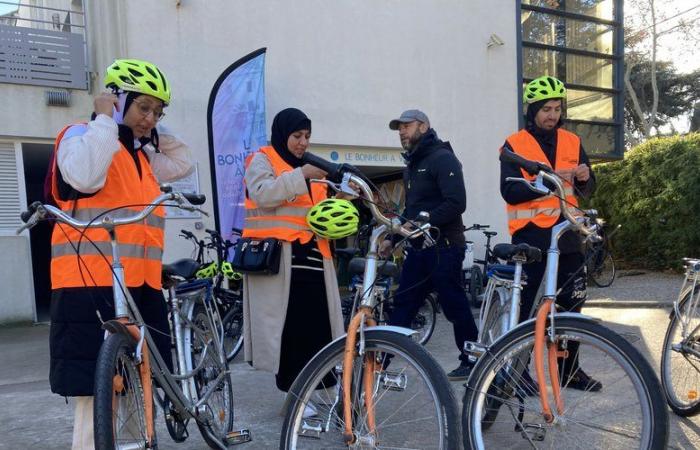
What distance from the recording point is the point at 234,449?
10.4 ft

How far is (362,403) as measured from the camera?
86.6 inches

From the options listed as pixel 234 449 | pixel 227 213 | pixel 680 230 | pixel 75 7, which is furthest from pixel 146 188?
pixel 680 230

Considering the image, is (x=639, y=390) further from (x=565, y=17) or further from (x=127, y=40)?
(x=565, y=17)

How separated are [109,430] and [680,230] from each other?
11419 millimetres

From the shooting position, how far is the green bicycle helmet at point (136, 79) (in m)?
2.48

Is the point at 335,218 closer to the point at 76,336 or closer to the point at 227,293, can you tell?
the point at 76,336

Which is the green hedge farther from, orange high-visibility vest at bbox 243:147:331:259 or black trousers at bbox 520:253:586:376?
orange high-visibility vest at bbox 243:147:331:259

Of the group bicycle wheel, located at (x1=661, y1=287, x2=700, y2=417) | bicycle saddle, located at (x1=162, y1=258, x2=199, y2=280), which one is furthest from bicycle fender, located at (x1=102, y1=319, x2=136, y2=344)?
bicycle wheel, located at (x1=661, y1=287, x2=700, y2=417)

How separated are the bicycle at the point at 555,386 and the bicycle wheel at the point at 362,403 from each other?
0.74 ft

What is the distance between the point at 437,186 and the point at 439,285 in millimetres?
725

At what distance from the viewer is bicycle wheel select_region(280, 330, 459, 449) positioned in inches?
84.4

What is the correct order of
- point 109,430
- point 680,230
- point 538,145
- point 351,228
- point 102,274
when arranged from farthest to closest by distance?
point 680,230
point 538,145
point 351,228
point 102,274
point 109,430

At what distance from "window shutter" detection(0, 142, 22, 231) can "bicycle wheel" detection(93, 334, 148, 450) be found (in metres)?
6.89

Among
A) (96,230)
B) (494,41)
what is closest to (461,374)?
(96,230)
